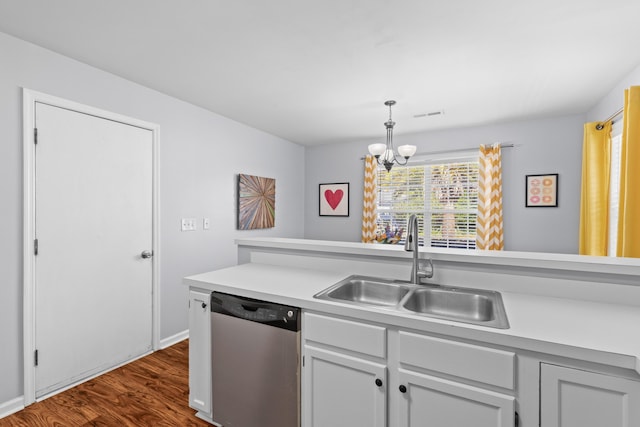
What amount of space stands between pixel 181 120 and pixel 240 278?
6.39 feet

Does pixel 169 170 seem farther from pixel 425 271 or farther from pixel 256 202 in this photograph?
pixel 425 271

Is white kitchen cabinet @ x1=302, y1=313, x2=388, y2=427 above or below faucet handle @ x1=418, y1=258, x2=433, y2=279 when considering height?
below

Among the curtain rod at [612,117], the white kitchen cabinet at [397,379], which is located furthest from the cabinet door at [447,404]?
the curtain rod at [612,117]

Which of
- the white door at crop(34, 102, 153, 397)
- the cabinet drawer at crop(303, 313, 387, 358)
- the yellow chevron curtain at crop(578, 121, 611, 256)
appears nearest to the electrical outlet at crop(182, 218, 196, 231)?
the white door at crop(34, 102, 153, 397)

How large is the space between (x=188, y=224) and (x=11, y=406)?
1.73 meters

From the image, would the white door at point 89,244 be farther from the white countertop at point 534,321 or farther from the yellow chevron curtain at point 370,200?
the yellow chevron curtain at point 370,200

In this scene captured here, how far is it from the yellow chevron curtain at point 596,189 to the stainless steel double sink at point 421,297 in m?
2.06

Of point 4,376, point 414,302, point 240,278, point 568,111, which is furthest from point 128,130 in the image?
point 568,111

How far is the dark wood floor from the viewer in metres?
1.87

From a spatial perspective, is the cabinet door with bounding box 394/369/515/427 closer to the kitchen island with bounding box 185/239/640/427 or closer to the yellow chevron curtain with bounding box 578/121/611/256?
the kitchen island with bounding box 185/239/640/427

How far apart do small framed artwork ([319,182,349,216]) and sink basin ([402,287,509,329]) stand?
10.3ft

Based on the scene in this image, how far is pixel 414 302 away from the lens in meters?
1.67

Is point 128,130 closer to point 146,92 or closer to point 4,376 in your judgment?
point 146,92

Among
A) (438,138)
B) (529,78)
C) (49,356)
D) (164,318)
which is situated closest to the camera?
(49,356)
